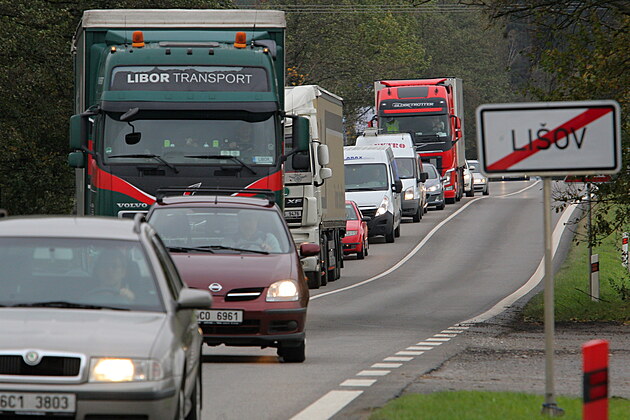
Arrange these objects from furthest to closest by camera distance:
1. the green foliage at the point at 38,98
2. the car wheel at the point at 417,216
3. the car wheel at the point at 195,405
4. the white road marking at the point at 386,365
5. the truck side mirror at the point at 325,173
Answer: the car wheel at the point at 417,216 < the green foliage at the point at 38,98 < the truck side mirror at the point at 325,173 < the white road marking at the point at 386,365 < the car wheel at the point at 195,405

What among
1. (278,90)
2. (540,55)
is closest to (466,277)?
(540,55)

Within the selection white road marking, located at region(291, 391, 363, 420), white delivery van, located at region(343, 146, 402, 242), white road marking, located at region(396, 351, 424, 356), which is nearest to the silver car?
white road marking, located at region(291, 391, 363, 420)

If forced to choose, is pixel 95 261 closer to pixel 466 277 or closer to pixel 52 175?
pixel 466 277

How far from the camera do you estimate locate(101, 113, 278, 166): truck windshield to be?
62.3ft

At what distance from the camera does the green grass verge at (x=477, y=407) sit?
34.2 ft

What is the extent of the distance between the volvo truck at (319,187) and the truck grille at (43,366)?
1509cm

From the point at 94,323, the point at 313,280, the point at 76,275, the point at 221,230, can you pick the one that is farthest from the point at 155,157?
the point at 94,323

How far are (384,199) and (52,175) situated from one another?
9.69 metres

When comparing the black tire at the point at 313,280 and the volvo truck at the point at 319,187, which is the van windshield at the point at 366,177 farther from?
the black tire at the point at 313,280

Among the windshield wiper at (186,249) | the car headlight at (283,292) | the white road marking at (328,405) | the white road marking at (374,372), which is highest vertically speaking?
the windshield wiper at (186,249)

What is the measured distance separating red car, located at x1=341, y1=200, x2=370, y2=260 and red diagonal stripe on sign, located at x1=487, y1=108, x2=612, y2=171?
29.5 metres

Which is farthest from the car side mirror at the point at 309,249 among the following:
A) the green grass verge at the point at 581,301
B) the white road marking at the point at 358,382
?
the green grass verge at the point at 581,301

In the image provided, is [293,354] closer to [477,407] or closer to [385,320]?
[477,407]

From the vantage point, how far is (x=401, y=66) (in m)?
104
